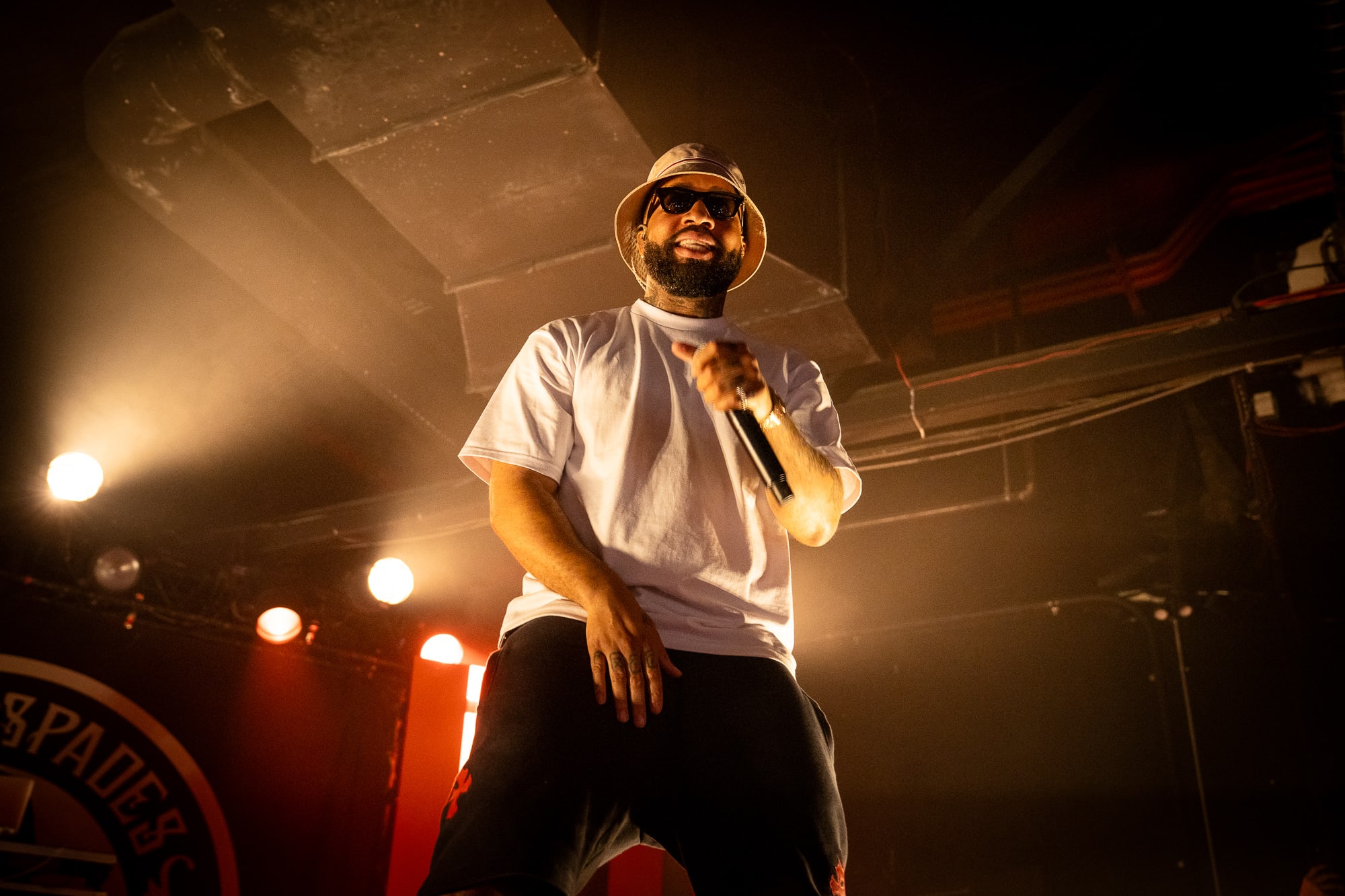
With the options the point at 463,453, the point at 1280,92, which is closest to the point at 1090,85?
the point at 1280,92

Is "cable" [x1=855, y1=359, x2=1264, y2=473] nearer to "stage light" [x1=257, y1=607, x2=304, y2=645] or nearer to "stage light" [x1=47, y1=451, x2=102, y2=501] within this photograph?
"stage light" [x1=257, y1=607, x2=304, y2=645]

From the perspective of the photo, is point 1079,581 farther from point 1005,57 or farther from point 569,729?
point 569,729

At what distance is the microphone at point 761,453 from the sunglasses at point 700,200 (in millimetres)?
530

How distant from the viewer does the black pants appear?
3.72 ft

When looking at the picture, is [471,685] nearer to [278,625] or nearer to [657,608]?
[278,625]

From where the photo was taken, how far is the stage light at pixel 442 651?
679 cm

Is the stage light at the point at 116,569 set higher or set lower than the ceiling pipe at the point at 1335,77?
lower

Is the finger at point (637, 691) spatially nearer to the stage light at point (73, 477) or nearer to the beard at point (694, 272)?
the beard at point (694, 272)

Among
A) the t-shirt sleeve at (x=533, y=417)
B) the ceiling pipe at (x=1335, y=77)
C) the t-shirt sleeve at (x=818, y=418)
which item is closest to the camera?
the t-shirt sleeve at (x=533, y=417)

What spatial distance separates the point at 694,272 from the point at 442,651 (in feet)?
18.4

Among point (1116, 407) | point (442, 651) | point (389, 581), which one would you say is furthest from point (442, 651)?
point (1116, 407)

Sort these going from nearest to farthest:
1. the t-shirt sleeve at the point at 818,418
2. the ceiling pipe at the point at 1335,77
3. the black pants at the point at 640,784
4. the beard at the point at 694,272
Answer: the black pants at the point at 640,784, the t-shirt sleeve at the point at 818,418, the beard at the point at 694,272, the ceiling pipe at the point at 1335,77

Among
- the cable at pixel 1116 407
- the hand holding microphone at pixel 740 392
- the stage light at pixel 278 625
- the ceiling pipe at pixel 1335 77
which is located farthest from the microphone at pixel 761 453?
the stage light at pixel 278 625

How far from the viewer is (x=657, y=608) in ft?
4.49
